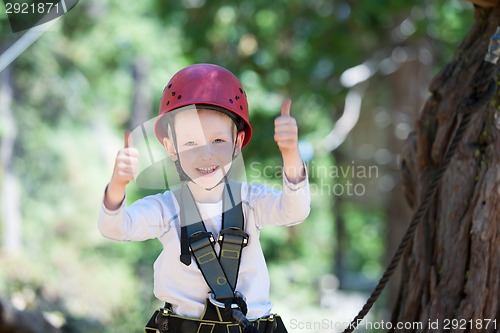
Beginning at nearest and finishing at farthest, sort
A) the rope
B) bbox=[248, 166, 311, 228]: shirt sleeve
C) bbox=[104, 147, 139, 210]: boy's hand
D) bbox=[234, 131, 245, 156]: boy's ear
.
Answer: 1. bbox=[104, 147, 139, 210]: boy's hand
2. bbox=[248, 166, 311, 228]: shirt sleeve
3. bbox=[234, 131, 245, 156]: boy's ear
4. the rope

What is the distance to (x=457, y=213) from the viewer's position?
11.5 ft

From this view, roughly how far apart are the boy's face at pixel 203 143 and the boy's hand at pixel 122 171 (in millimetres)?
283

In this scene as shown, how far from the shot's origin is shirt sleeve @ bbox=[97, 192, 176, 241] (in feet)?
8.40

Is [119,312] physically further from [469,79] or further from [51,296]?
[469,79]

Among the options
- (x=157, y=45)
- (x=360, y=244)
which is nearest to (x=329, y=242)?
(x=360, y=244)

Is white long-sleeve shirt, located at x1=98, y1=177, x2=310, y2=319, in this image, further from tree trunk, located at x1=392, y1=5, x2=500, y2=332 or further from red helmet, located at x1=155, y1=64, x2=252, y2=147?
tree trunk, located at x1=392, y1=5, x2=500, y2=332

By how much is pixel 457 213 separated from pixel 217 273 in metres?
1.36

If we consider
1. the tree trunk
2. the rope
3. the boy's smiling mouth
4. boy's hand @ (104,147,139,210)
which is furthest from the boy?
the tree trunk

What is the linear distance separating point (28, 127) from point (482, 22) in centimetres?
1437

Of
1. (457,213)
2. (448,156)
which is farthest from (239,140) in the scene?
(457,213)

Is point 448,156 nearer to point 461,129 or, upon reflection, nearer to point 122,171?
point 461,129

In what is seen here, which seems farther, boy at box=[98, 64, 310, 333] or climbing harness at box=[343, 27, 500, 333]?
climbing harness at box=[343, 27, 500, 333]

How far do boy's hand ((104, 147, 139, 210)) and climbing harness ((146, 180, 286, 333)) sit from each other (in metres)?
0.33

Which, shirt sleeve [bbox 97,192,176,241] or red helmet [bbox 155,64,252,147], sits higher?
red helmet [bbox 155,64,252,147]
